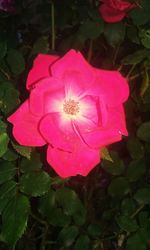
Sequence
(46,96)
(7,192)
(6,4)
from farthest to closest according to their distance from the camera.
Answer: (6,4)
(7,192)
(46,96)

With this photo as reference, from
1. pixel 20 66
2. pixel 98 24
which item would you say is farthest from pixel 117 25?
pixel 20 66

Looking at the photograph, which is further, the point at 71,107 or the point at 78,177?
the point at 78,177

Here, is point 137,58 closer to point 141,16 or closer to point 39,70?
point 141,16

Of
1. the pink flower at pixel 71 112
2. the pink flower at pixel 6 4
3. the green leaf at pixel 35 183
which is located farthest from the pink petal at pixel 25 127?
the pink flower at pixel 6 4

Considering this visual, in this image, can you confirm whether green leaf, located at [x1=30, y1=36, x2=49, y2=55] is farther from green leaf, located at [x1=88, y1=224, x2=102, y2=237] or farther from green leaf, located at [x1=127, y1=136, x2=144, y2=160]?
green leaf, located at [x1=88, y1=224, x2=102, y2=237]

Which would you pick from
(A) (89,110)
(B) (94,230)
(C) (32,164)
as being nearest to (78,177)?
(B) (94,230)

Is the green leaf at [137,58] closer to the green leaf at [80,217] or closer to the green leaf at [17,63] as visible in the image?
the green leaf at [17,63]

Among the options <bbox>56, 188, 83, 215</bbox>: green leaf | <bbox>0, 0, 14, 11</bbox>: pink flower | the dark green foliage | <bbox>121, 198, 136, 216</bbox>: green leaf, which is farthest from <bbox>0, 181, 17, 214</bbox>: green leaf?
<bbox>0, 0, 14, 11</bbox>: pink flower
